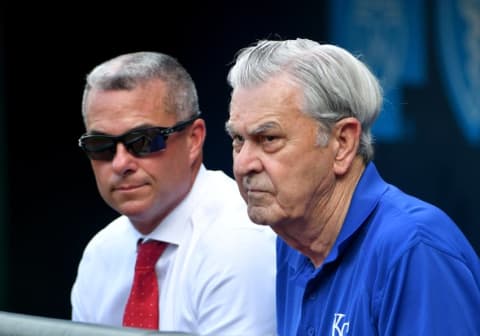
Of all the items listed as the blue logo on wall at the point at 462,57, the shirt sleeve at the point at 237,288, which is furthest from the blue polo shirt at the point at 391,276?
the blue logo on wall at the point at 462,57

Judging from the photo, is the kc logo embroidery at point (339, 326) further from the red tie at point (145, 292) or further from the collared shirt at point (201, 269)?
the red tie at point (145, 292)

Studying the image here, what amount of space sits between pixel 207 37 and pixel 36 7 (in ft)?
3.55

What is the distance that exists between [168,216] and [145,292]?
238 millimetres

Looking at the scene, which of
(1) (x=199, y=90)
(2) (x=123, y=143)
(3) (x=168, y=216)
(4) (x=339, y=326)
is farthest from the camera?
(1) (x=199, y=90)

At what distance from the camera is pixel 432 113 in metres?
4.79

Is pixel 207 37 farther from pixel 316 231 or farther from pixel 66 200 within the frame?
pixel 316 231

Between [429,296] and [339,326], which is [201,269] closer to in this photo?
[339,326]

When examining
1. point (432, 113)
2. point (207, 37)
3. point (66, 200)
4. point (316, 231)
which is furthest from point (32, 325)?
point (66, 200)

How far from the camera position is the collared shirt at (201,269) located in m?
2.81

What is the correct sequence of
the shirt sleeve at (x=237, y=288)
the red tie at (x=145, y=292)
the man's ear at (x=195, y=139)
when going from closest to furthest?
the shirt sleeve at (x=237, y=288), the red tie at (x=145, y=292), the man's ear at (x=195, y=139)

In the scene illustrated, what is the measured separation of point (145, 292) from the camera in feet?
9.83

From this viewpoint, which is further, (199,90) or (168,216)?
(199,90)


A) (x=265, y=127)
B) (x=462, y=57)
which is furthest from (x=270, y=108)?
(x=462, y=57)

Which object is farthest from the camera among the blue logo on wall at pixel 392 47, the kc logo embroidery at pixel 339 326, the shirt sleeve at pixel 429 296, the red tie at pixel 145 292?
the blue logo on wall at pixel 392 47
